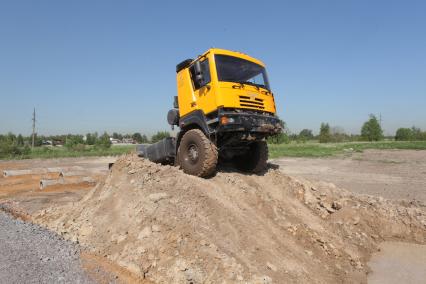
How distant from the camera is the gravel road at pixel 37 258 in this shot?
16.5ft

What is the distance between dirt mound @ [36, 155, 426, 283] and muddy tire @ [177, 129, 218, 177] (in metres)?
0.32

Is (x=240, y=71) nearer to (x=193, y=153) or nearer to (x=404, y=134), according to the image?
(x=193, y=153)

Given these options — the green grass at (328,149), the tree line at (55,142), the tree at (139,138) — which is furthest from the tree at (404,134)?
the tree at (139,138)

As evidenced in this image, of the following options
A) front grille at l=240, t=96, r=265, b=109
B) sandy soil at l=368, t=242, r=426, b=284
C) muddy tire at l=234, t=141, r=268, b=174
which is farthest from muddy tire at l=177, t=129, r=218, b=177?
sandy soil at l=368, t=242, r=426, b=284

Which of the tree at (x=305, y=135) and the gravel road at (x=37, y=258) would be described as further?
the tree at (x=305, y=135)

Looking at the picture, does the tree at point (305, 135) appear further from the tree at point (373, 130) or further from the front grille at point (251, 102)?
the front grille at point (251, 102)

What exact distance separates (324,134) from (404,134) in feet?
49.0

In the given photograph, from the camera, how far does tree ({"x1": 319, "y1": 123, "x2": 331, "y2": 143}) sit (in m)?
73.6

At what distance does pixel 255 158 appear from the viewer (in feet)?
30.5

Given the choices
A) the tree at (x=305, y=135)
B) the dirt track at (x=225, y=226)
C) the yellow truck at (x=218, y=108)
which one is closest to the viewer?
the dirt track at (x=225, y=226)

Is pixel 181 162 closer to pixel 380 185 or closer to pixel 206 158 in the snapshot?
pixel 206 158

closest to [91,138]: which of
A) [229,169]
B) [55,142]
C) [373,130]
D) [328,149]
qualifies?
[55,142]

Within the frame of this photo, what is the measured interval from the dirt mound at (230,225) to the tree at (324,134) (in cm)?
6608

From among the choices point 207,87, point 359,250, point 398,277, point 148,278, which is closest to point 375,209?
point 359,250
